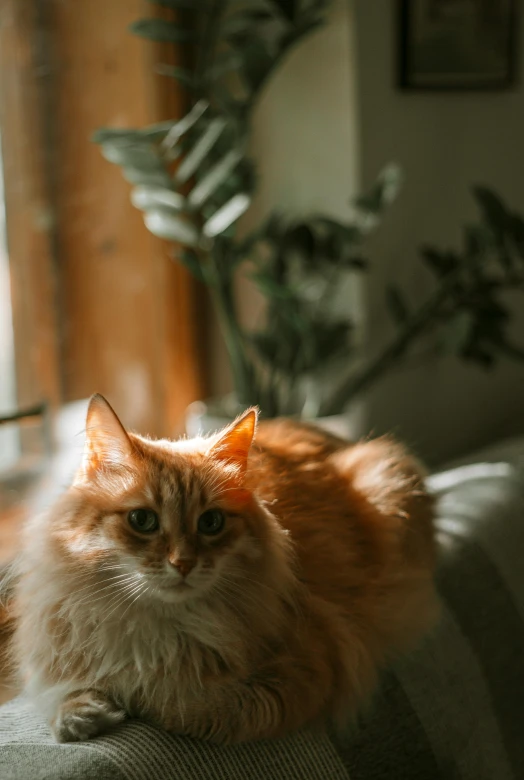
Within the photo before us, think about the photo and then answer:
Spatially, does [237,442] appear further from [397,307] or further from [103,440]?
[397,307]

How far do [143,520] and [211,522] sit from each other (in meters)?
0.07

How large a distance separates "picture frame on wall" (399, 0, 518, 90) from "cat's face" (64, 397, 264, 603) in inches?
65.7

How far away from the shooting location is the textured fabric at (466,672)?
1.09 meters

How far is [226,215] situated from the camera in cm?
169

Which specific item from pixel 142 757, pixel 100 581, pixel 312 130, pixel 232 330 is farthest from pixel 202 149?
pixel 142 757

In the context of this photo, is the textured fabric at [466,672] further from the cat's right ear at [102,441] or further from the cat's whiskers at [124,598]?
the cat's right ear at [102,441]

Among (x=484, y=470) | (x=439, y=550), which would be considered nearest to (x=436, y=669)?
(x=439, y=550)

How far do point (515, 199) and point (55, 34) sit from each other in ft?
5.11

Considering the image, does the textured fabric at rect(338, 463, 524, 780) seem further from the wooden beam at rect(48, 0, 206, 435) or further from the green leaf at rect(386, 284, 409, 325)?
the wooden beam at rect(48, 0, 206, 435)

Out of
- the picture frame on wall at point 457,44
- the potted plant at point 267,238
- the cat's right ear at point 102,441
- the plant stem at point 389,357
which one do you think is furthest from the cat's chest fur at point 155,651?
the picture frame on wall at point 457,44

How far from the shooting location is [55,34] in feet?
6.05

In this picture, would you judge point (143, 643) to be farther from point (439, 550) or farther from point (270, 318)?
point (270, 318)

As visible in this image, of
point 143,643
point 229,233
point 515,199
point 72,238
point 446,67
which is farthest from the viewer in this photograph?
point 515,199

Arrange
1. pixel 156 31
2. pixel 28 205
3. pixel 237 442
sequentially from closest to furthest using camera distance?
1. pixel 237 442
2. pixel 156 31
3. pixel 28 205
